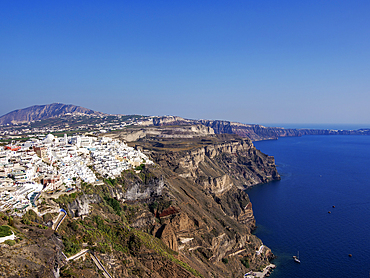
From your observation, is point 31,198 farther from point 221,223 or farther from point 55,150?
point 221,223

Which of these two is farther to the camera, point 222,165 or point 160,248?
point 222,165

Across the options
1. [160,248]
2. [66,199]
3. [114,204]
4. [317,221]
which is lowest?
[317,221]

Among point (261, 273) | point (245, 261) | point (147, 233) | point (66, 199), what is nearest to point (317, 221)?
point (261, 273)

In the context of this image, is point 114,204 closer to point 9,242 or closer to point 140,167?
point 140,167

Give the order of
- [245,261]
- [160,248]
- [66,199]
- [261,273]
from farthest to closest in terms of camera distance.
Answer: [245,261]
[261,273]
[160,248]
[66,199]

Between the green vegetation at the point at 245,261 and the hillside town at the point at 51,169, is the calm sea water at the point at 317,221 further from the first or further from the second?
the hillside town at the point at 51,169

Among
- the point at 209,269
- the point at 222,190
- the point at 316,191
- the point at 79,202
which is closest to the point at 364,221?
the point at 316,191
